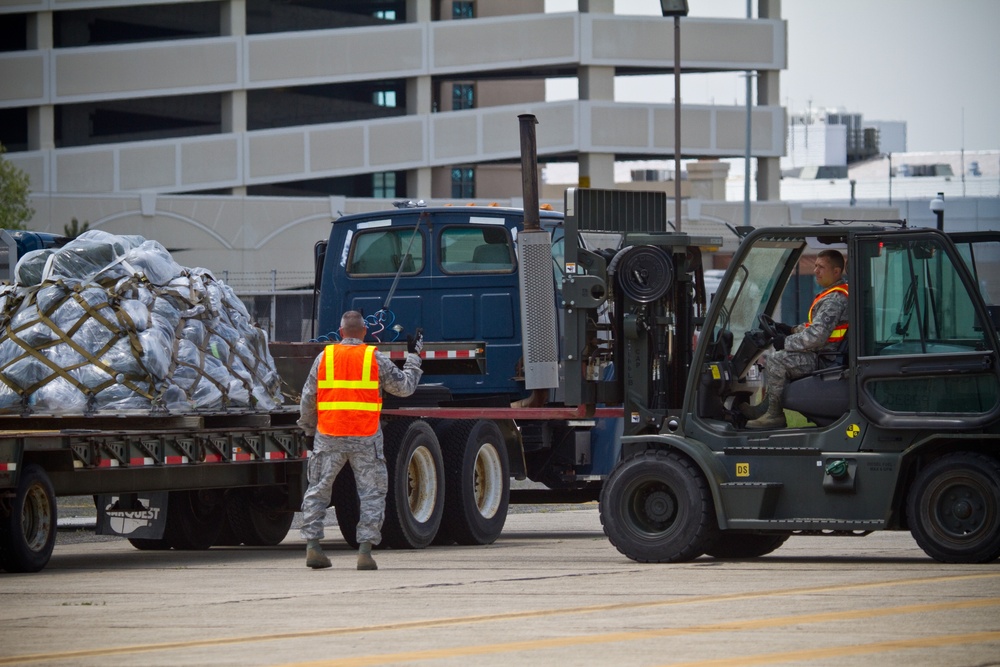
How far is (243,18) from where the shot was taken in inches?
2520

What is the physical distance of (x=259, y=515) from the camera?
54.5 ft

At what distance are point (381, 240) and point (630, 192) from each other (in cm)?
416

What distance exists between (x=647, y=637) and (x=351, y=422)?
16.1ft

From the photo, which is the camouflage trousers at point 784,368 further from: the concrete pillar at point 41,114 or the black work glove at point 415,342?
the concrete pillar at point 41,114

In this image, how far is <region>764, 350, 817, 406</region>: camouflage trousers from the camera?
1300 cm

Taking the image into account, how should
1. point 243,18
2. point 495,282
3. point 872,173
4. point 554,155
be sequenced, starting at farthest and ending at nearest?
point 872,173 < point 554,155 < point 243,18 < point 495,282

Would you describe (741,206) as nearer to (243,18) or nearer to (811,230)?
(243,18)

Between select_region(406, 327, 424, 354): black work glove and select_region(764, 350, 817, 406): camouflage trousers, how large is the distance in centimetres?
426

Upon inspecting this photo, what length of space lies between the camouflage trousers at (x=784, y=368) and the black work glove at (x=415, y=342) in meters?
4.26

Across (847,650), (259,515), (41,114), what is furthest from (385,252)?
(41,114)

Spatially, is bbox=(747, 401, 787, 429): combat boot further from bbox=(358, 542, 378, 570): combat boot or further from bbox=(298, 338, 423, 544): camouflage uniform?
bbox=(358, 542, 378, 570): combat boot

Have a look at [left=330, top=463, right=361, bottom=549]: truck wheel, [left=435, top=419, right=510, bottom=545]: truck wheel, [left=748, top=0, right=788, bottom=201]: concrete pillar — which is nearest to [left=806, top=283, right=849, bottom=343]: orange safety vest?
[left=435, top=419, right=510, bottom=545]: truck wheel

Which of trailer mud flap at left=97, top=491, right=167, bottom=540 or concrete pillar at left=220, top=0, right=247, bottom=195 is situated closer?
trailer mud flap at left=97, top=491, right=167, bottom=540

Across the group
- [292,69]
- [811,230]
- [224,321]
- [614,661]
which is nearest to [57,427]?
[224,321]
